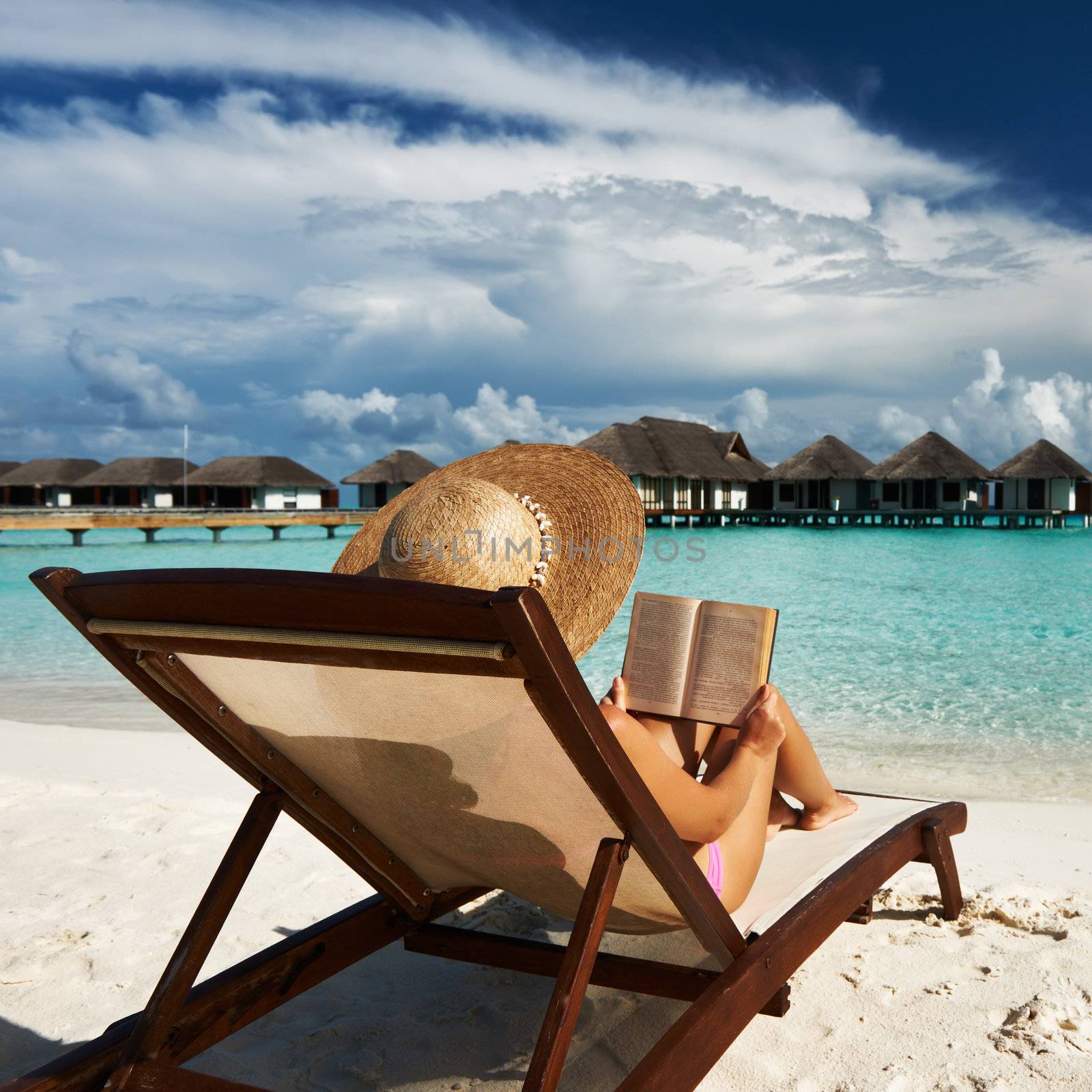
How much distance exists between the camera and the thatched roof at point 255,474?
3775 centimetres

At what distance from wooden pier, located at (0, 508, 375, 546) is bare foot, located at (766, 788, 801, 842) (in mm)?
24407

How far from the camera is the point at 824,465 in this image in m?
35.1

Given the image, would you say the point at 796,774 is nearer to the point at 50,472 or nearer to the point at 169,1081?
the point at 169,1081

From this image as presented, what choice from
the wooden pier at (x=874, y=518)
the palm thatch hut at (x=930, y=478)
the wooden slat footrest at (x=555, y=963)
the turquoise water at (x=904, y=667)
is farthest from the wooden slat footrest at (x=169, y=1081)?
the palm thatch hut at (x=930, y=478)

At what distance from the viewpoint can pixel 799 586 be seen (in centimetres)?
1655

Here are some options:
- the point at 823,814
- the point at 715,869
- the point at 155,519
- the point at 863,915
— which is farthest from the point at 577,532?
the point at 155,519

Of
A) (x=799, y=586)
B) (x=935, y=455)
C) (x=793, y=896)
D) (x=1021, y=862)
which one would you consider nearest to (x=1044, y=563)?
(x=799, y=586)

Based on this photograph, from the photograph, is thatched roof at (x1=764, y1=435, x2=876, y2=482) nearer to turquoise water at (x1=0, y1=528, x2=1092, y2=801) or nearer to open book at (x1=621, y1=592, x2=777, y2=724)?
turquoise water at (x1=0, y1=528, x2=1092, y2=801)

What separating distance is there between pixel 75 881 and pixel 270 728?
5.19 ft

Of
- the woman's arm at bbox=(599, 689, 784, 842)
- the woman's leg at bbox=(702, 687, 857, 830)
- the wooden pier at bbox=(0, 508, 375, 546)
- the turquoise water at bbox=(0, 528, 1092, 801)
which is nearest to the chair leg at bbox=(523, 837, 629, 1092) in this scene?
the woman's arm at bbox=(599, 689, 784, 842)

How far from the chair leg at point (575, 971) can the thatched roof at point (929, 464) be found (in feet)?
111

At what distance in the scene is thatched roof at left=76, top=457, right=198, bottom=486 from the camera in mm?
39625

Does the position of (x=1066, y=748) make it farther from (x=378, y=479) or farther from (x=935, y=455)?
(x=378, y=479)

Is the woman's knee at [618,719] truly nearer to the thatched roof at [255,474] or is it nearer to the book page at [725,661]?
the book page at [725,661]
